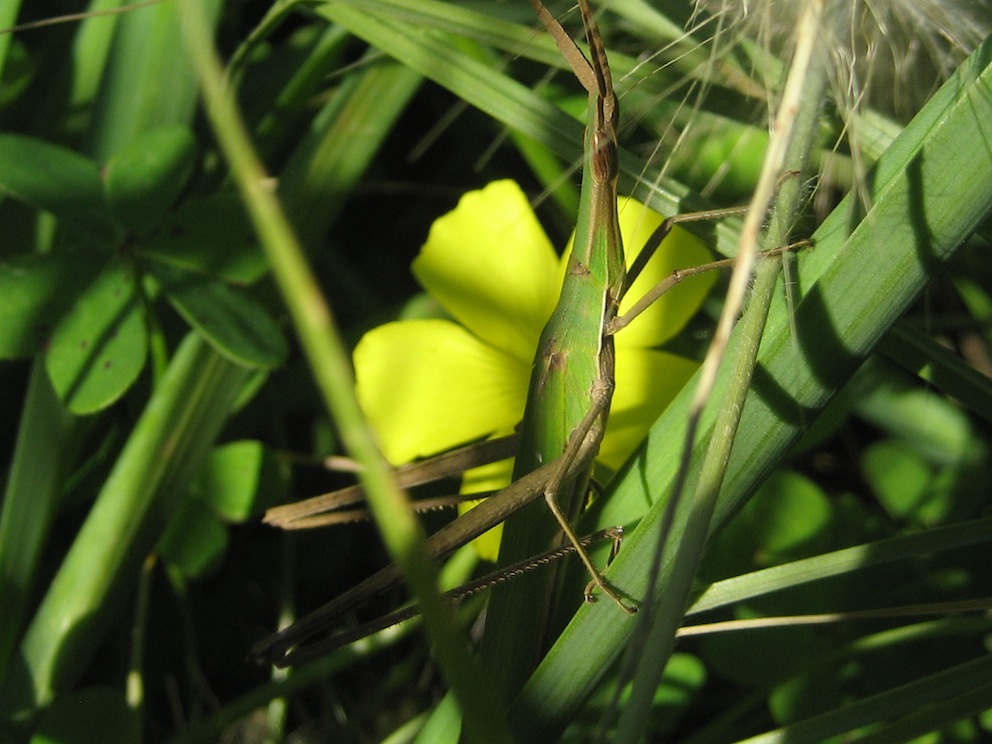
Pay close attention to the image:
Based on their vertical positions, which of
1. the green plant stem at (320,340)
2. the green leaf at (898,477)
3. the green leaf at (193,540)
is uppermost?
the green plant stem at (320,340)

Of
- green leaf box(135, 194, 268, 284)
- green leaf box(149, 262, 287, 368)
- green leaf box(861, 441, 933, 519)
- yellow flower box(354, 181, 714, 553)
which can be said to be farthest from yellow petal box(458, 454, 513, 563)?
green leaf box(861, 441, 933, 519)

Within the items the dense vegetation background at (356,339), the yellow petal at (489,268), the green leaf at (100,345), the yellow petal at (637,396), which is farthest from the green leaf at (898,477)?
the green leaf at (100,345)

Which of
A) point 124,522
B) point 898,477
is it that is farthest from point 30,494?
point 898,477

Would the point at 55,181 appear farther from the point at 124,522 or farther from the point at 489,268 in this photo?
the point at 489,268

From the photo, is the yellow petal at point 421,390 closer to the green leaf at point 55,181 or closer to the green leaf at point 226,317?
the green leaf at point 226,317

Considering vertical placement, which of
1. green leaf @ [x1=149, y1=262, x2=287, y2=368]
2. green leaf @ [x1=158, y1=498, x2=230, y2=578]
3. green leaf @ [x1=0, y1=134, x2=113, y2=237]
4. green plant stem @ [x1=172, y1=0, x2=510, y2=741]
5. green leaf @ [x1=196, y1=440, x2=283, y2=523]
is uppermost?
green plant stem @ [x1=172, y1=0, x2=510, y2=741]

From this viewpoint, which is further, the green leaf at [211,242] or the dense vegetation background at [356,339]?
the green leaf at [211,242]

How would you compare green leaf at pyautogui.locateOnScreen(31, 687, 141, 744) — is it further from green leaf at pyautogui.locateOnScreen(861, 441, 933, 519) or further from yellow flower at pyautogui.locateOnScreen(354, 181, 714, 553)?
green leaf at pyautogui.locateOnScreen(861, 441, 933, 519)
